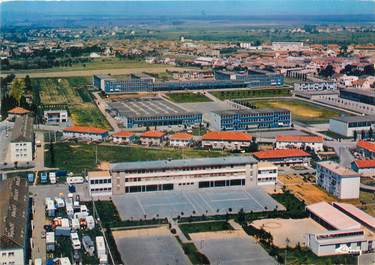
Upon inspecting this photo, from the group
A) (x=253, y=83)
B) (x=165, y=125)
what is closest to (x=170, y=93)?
(x=253, y=83)

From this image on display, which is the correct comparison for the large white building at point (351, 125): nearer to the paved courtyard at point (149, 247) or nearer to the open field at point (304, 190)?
the open field at point (304, 190)

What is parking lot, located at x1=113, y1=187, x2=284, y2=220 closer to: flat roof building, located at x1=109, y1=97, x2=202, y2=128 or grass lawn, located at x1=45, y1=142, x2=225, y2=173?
grass lawn, located at x1=45, y1=142, x2=225, y2=173

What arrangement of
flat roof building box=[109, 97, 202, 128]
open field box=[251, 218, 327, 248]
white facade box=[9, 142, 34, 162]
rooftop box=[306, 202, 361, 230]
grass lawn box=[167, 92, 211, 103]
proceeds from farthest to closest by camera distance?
grass lawn box=[167, 92, 211, 103]
flat roof building box=[109, 97, 202, 128]
white facade box=[9, 142, 34, 162]
rooftop box=[306, 202, 361, 230]
open field box=[251, 218, 327, 248]

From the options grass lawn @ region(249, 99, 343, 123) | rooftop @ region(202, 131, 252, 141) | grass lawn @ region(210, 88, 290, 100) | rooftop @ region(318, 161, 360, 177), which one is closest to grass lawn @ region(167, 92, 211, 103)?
grass lawn @ region(210, 88, 290, 100)

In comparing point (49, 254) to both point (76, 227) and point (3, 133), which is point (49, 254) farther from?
point (3, 133)

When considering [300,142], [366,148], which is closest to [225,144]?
[300,142]

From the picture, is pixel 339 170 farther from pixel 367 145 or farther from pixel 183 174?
pixel 367 145
